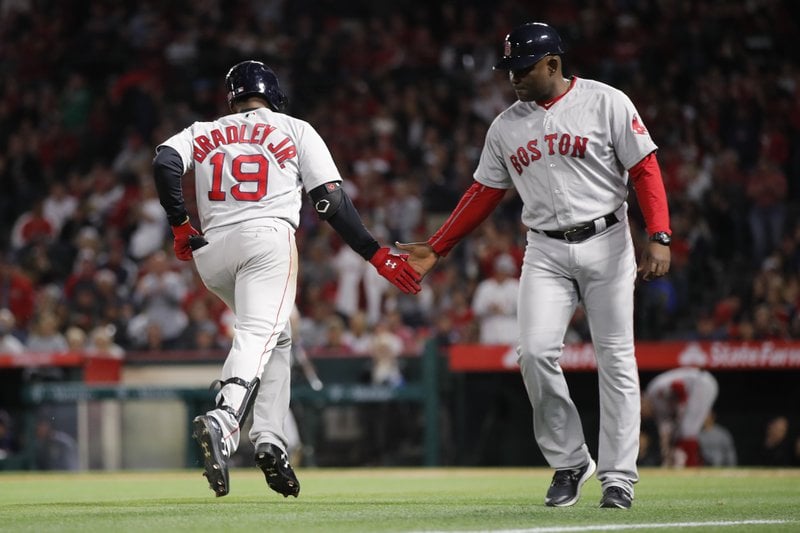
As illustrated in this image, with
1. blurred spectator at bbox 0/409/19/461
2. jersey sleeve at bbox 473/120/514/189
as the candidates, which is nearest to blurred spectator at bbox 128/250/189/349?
blurred spectator at bbox 0/409/19/461

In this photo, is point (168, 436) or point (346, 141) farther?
point (346, 141)

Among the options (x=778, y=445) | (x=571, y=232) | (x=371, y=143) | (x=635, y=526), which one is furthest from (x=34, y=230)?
(x=635, y=526)

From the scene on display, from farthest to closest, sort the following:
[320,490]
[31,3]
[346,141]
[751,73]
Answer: [31,3], [346,141], [751,73], [320,490]

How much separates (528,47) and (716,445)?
6.53 meters

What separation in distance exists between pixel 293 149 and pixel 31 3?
15937mm

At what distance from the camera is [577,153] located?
5.80 meters

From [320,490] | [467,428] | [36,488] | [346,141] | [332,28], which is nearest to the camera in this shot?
[320,490]

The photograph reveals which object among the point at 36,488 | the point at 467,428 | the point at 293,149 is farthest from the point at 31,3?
the point at 293,149

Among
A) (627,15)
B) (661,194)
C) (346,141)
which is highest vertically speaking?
(627,15)

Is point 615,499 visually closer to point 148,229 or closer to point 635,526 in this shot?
point 635,526

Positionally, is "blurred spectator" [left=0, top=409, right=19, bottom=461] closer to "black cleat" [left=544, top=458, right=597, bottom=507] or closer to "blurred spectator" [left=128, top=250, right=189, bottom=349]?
"blurred spectator" [left=128, top=250, right=189, bottom=349]

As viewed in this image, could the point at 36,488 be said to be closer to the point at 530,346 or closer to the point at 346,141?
the point at 530,346

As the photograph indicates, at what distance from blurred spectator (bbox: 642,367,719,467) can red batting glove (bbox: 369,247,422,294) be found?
18.8 ft

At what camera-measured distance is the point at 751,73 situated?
1570 cm
